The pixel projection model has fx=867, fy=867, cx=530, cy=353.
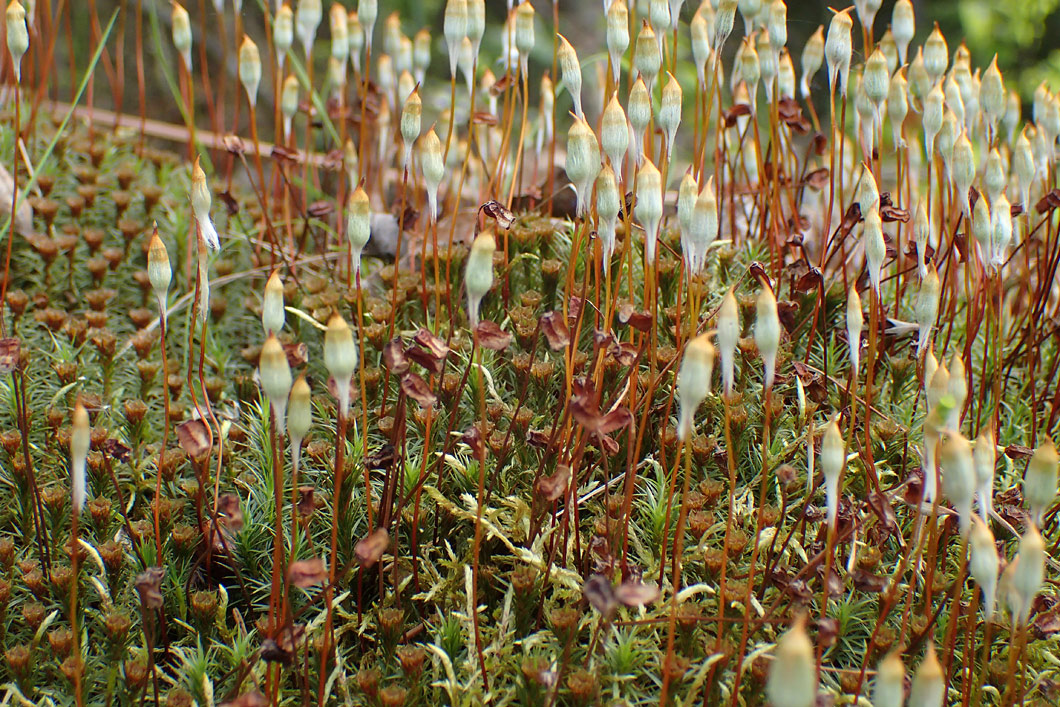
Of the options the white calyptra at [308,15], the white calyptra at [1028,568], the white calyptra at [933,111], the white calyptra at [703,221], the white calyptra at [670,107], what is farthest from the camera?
the white calyptra at [308,15]

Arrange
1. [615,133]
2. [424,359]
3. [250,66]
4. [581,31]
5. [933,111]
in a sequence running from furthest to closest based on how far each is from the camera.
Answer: [581,31] → [250,66] → [933,111] → [615,133] → [424,359]

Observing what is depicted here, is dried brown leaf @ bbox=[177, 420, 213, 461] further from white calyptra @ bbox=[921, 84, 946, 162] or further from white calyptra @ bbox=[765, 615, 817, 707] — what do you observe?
white calyptra @ bbox=[921, 84, 946, 162]

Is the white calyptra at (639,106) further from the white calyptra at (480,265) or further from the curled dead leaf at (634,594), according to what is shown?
the curled dead leaf at (634,594)

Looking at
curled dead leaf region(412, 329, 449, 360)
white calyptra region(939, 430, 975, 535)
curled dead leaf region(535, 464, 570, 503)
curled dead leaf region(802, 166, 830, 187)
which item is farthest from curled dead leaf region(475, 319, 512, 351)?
curled dead leaf region(802, 166, 830, 187)

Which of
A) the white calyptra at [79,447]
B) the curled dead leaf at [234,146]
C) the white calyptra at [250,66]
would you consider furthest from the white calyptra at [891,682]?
the curled dead leaf at [234,146]

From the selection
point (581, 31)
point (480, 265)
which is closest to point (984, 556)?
point (480, 265)

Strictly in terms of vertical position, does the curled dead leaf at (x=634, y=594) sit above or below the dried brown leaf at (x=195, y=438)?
below

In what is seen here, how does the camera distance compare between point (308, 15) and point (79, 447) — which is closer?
point (79, 447)

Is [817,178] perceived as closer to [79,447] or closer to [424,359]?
[424,359]

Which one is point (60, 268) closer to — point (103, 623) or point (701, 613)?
point (103, 623)

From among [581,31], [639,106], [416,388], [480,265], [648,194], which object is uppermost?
[581,31]

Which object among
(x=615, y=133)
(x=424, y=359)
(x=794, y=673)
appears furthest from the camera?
(x=615, y=133)

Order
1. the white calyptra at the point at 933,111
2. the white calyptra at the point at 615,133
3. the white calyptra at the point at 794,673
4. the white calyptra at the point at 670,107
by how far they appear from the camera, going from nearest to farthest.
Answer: the white calyptra at the point at 794,673 → the white calyptra at the point at 615,133 → the white calyptra at the point at 670,107 → the white calyptra at the point at 933,111
